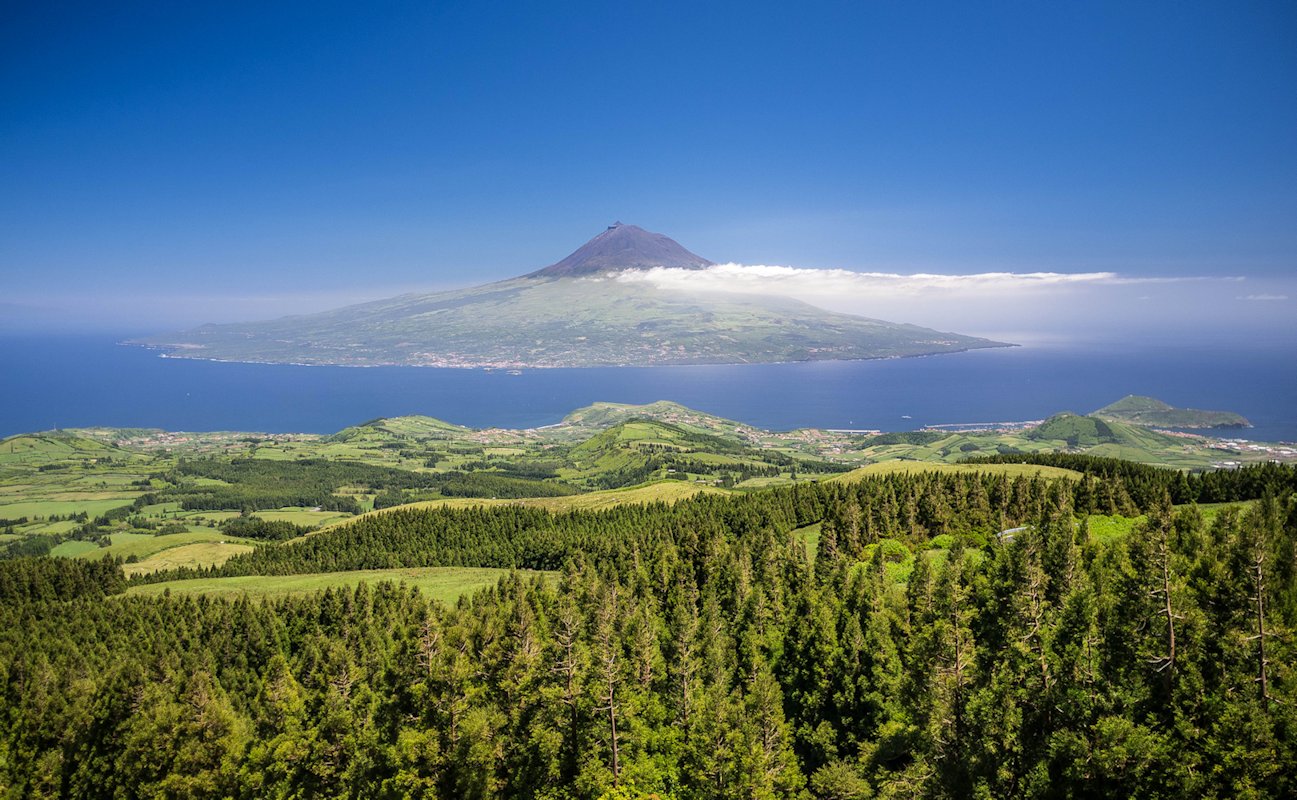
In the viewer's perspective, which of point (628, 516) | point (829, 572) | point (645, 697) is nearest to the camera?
point (645, 697)

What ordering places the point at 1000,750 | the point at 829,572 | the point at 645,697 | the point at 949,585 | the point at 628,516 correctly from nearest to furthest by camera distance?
the point at 1000,750 < the point at 645,697 < the point at 949,585 < the point at 829,572 < the point at 628,516

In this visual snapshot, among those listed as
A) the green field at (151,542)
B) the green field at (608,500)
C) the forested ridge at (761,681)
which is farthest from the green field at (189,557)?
the forested ridge at (761,681)

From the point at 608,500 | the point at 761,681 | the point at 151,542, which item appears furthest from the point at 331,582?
the point at 761,681

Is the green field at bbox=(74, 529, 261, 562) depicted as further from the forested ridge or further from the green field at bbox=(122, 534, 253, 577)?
the forested ridge

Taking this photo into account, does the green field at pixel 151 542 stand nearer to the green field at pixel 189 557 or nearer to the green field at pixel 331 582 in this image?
the green field at pixel 189 557

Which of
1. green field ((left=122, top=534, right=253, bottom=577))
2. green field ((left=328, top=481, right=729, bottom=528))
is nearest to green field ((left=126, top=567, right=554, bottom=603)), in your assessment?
green field ((left=122, top=534, right=253, bottom=577))

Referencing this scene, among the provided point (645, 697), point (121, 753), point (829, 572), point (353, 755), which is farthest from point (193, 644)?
point (829, 572)

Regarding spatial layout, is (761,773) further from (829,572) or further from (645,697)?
(829,572)
